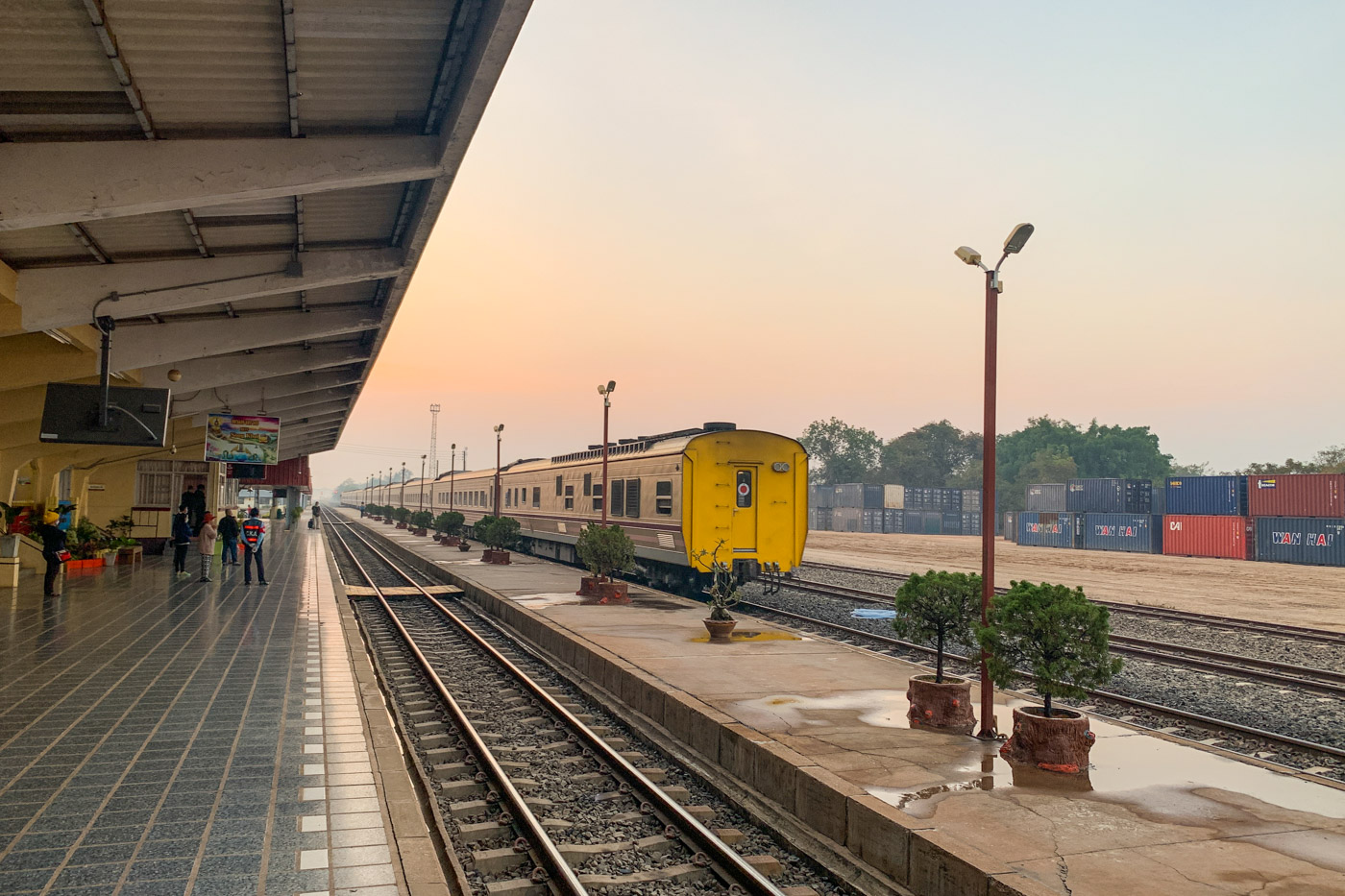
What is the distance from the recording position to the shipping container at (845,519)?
69.9 m

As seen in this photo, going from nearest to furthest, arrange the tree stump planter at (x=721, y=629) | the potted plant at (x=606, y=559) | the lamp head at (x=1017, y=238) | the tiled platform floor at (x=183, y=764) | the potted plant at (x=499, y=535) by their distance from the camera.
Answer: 1. the tiled platform floor at (x=183, y=764)
2. the lamp head at (x=1017, y=238)
3. the tree stump planter at (x=721, y=629)
4. the potted plant at (x=606, y=559)
5. the potted plant at (x=499, y=535)

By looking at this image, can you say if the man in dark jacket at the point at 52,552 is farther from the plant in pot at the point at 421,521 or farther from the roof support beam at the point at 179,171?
the plant in pot at the point at 421,521

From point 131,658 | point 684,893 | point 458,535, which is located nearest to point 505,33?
point 684,893

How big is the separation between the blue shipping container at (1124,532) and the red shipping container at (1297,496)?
469 centimetres

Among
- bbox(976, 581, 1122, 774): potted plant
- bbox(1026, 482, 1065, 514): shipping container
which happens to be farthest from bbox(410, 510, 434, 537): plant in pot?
bbox(976, 581, 1122, 774): potted plant

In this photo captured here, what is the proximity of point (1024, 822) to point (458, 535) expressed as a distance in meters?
33.0

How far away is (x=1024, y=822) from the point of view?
5.01 m

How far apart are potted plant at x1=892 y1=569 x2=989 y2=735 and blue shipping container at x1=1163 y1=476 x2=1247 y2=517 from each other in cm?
3542

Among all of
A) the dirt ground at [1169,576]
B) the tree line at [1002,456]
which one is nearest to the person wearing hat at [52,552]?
the dirt ground at [1169,576]

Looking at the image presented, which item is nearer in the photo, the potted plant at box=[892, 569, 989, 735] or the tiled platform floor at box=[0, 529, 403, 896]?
the tiled platform floor at box=[0, 529, 403, 896]

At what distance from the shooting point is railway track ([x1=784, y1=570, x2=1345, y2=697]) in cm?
1002

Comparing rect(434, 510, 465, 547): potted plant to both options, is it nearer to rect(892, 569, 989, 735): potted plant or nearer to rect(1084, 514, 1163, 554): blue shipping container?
rect(892, 569, 989, 735): potted plant

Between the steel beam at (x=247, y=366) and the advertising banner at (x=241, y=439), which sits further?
the advertising banner at (x=241, y=439)

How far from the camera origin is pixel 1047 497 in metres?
47.3
